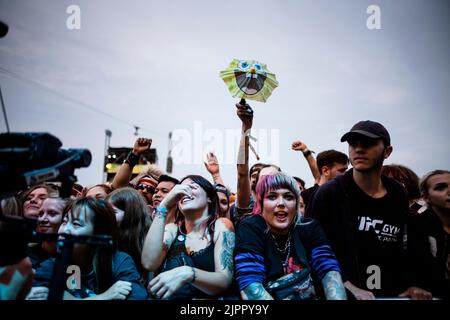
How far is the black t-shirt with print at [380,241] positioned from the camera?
8.73ft

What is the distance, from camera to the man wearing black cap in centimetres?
265

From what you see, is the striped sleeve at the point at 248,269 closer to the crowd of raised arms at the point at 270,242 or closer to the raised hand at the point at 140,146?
the crowd of raised arms at the point at 270,242

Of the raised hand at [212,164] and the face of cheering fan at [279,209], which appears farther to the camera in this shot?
the raised hand at [212,164]

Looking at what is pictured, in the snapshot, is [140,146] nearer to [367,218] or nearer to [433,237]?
[367,218]

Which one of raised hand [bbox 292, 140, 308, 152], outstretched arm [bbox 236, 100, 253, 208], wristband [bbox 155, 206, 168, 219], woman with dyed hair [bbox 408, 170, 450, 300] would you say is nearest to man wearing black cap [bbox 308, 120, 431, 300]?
woman with dyed hair [bbox 408, 170, 450, 300]

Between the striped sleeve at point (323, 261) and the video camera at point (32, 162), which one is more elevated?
the video camera at point (32, 162)

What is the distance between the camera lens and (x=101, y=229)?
97.3 inches

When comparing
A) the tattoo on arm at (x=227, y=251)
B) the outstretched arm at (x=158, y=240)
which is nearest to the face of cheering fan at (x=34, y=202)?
the outstretched arm at (x=158, y=240)
